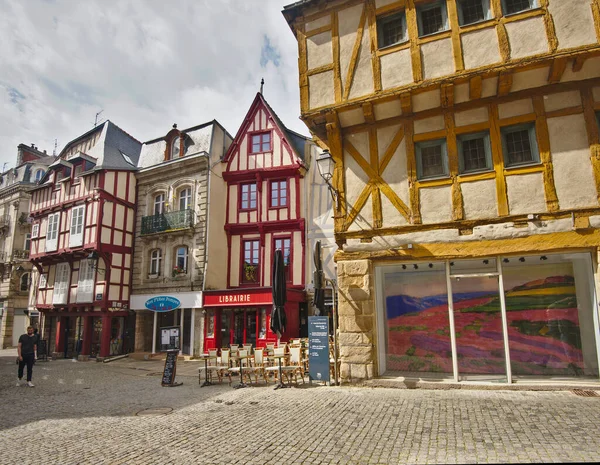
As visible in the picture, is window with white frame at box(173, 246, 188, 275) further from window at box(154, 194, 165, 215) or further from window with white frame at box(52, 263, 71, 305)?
window with white frame at box(52, 263, 71, 305)

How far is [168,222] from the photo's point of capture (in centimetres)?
1912

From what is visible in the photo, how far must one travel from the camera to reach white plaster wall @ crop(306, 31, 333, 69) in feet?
29.1

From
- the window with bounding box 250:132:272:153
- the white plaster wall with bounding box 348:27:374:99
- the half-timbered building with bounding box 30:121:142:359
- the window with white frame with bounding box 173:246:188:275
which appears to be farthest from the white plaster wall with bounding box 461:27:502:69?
the half-timbered building with bounding box 30:121:142:359

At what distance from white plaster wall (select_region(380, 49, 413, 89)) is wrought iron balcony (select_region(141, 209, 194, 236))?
40.7 feet

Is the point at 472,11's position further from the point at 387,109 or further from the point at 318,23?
the point at 318,23

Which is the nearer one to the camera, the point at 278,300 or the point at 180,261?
the point at 278,300

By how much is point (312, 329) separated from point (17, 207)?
2771 cm

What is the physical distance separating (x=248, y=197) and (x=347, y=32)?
36.1 feet

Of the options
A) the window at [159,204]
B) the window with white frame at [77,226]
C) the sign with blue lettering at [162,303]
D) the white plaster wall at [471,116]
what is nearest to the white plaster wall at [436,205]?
the white plaster wall at [471,116]

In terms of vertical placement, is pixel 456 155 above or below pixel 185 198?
below

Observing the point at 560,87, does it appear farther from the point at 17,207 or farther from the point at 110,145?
the point at 17,207

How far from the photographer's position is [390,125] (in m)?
8.39

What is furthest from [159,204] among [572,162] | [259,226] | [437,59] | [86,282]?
[572,162]

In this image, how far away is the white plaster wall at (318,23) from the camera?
8.98m
